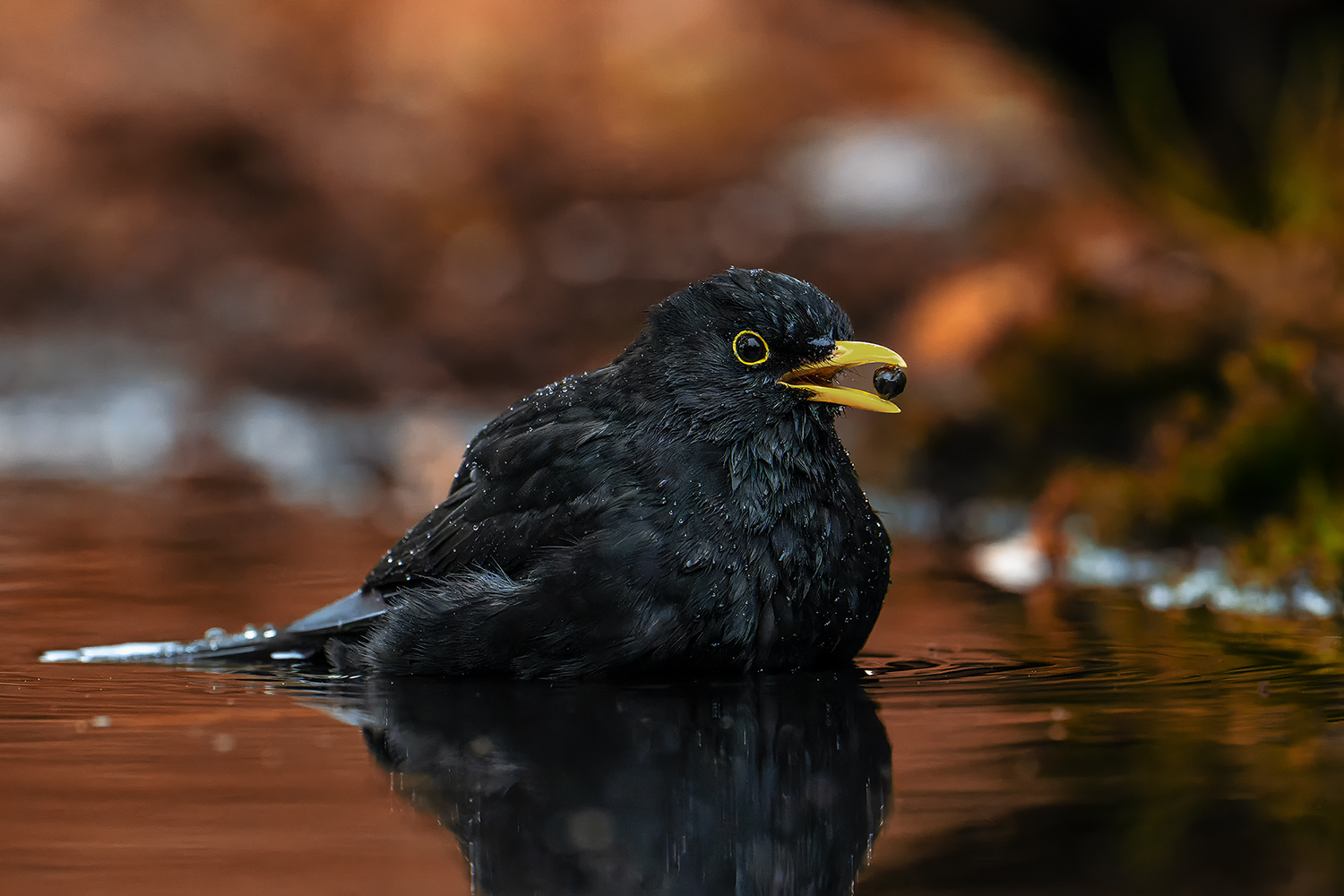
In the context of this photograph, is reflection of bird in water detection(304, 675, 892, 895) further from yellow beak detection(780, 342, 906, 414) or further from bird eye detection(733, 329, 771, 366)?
bird eye detection(733, 329, 771, 366)

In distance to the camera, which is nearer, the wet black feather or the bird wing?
the wet black feather

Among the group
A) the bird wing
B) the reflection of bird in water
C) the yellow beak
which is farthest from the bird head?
the reflection of bird in water

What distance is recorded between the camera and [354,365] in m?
14.3

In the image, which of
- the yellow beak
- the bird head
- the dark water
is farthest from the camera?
the bird head

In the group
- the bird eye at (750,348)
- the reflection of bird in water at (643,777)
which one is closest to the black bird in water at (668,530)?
the bird eye at (750,348)

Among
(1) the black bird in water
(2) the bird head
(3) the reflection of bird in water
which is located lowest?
(3) the reflection of bird in water

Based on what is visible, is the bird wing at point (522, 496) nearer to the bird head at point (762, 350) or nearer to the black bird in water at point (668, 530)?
the black bird in water at point (668, 530)

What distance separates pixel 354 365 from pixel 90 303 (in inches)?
136

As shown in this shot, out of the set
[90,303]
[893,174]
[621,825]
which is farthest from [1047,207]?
[621,825]

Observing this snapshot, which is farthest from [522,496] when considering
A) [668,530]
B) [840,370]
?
[840,370]

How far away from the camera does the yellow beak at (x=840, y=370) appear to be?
448 cm

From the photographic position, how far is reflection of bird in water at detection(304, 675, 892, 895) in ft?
9.02

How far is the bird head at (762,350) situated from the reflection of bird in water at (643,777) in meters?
0.77

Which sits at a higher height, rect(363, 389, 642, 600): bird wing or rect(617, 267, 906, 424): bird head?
rect(617, 267, 906, 424): bird head
